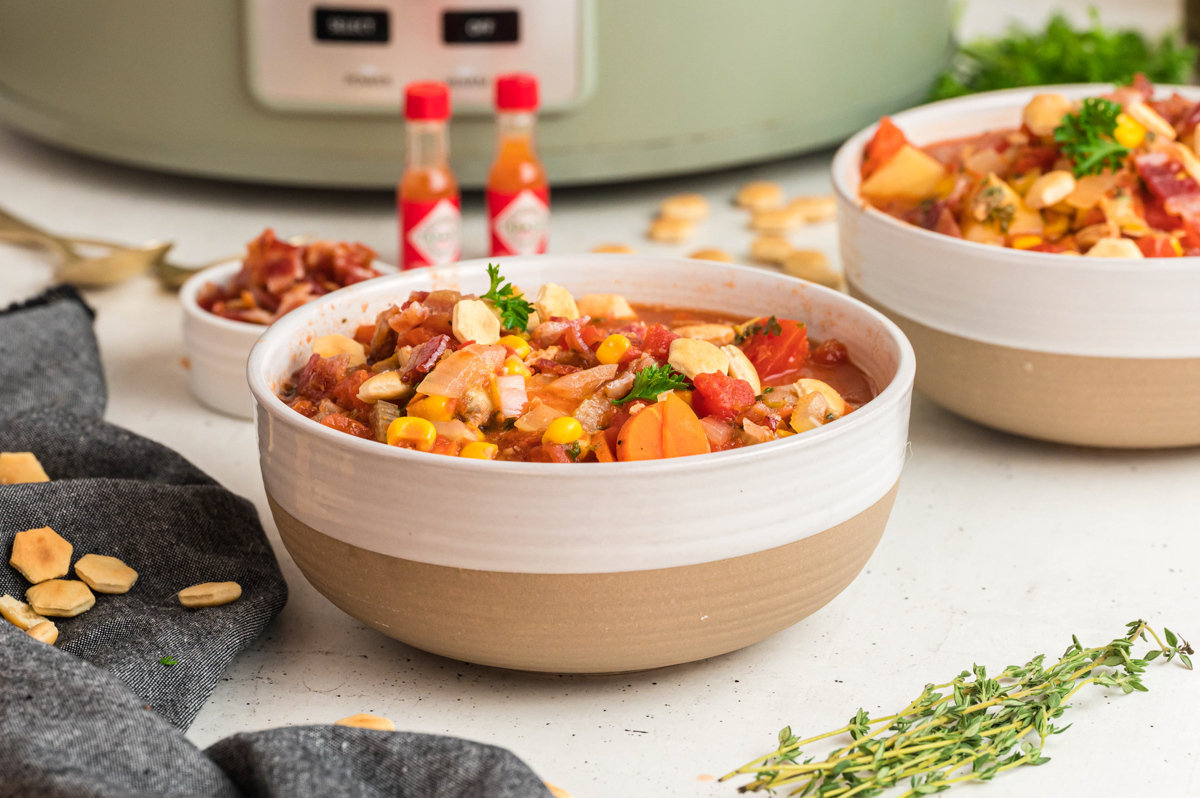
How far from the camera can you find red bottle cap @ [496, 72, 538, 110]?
1.72 m

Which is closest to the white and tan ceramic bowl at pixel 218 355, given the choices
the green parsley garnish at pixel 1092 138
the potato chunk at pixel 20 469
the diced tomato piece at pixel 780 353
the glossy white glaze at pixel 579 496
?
the potato chunk at pixel 20 469

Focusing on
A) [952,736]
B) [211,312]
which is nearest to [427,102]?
[211,312]

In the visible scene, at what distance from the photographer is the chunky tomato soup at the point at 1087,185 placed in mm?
1252

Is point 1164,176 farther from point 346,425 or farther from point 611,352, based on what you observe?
point 346,425

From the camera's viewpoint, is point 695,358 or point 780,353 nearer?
point 695,358

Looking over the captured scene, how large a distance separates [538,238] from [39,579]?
91 cm

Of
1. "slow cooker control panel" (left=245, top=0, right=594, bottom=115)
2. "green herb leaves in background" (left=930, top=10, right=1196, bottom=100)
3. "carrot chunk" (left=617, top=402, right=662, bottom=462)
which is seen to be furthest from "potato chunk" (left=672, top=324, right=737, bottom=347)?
"green herb leaves in background" (left=930, top=10, right=1196, bottom=100)

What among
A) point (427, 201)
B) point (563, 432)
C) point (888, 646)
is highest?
point (563, 432)

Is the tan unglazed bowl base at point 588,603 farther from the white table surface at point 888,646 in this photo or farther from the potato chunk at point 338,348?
the potato chunk at point 338,348

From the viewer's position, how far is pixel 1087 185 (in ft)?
4.19

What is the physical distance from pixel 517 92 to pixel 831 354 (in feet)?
2.54

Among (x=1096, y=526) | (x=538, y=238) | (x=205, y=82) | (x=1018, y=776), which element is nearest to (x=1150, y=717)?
(x=1018, y=776)

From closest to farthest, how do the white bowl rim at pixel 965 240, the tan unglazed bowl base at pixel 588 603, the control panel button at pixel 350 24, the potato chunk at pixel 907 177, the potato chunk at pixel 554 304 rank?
the tan unglazed bowl base at pixel 588 603
the potato chunk at pixel 554 304
the white bowl rim at pixel 965 240
the potato chunk at pixel 907 177
the control panel button at pixel 350 24

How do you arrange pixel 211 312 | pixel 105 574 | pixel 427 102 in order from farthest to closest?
1. pixel 427 102
2. pixel 211 312
3. pixel 105 574
